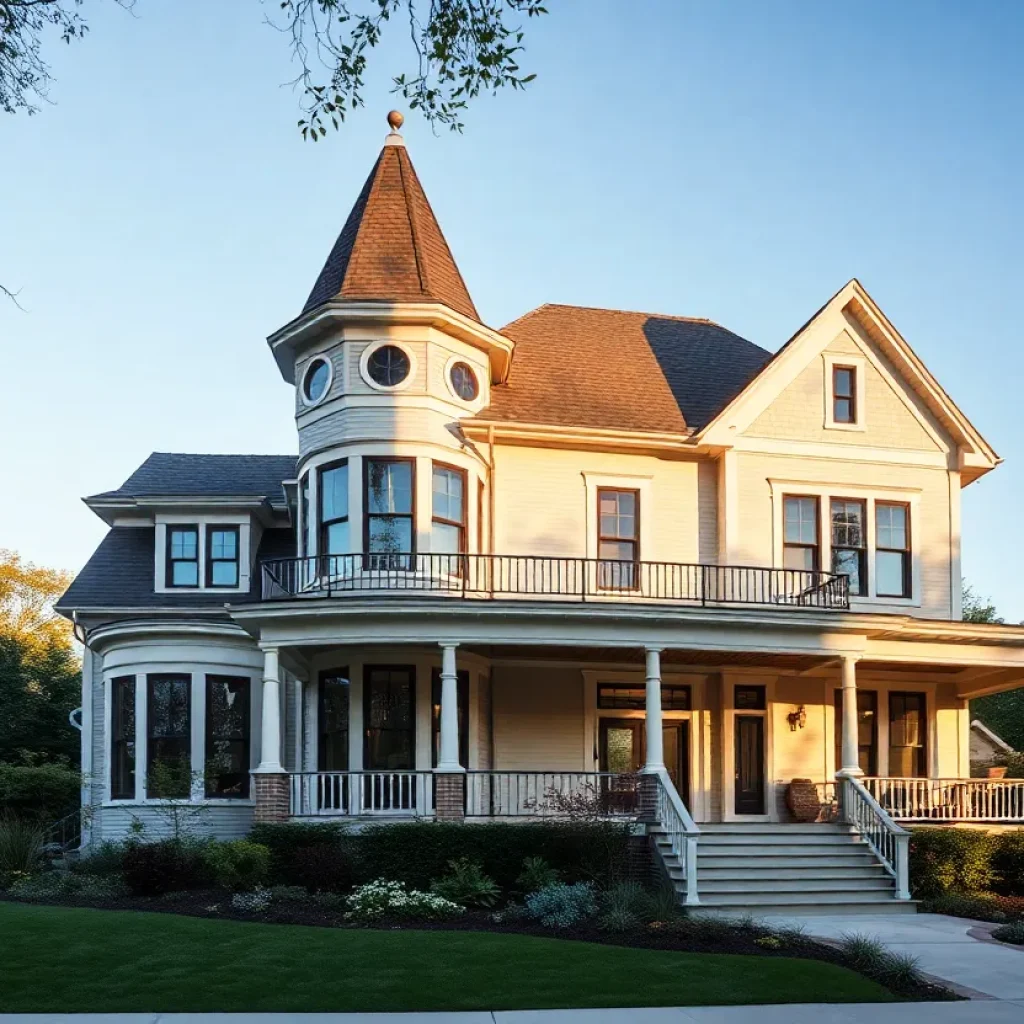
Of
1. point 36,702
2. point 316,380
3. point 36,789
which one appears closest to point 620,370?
point 316,380

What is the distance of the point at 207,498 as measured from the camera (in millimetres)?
26719

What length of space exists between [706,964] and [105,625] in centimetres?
1432

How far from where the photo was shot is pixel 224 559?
89.2 feet

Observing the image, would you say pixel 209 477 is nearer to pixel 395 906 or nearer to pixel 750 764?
pixel 750 764

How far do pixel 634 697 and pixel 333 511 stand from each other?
635cm

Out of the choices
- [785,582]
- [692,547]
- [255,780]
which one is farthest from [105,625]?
[785,582]

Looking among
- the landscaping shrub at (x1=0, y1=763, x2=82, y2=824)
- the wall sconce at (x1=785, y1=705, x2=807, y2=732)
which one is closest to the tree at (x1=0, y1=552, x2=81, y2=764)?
the landscaping shrub at (x1=0, y1=763, x2=82, y2=824)

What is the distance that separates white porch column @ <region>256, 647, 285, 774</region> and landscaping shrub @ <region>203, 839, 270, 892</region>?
178 centimetres

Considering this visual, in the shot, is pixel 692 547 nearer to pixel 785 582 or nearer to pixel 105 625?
pixel 785 582

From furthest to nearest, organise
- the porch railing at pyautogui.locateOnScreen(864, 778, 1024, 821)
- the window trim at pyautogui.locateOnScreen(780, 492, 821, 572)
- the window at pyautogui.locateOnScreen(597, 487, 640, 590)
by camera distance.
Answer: the window trim at pyautogui.locateOnScreen(780, 492, 821, 572)
the window at pyautogui.locateOnScreen(597, 487, 640, 590)
the porch railing at pyautogui.locateOnScreen(864, 778, 1024, 821)

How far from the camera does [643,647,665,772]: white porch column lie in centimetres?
2123

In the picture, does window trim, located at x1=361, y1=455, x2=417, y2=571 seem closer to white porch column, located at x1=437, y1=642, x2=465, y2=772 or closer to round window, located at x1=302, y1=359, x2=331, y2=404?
round window, located at x1=302, y1=359, x2=331, y2=404

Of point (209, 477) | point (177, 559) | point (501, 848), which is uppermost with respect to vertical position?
point (209, 477)

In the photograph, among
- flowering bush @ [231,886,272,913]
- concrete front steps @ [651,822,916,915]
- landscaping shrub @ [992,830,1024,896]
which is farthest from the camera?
landscaping shrub @ [992,830,1024,896]
